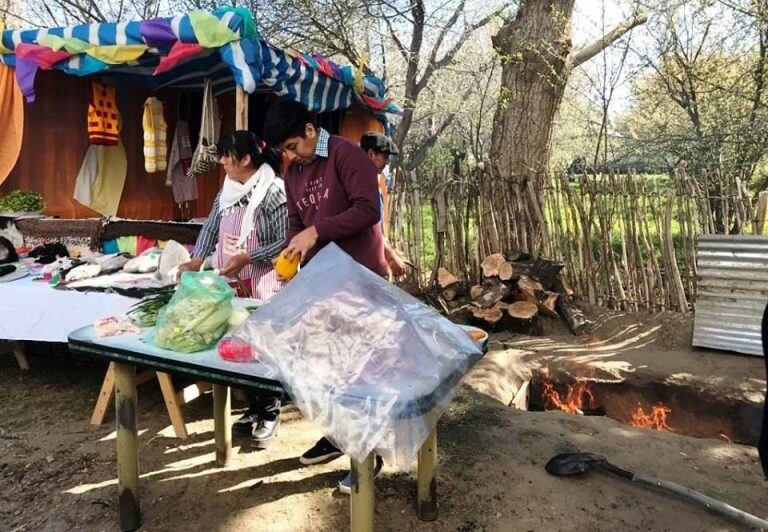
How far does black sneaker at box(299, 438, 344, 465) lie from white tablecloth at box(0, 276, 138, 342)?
1.44 m

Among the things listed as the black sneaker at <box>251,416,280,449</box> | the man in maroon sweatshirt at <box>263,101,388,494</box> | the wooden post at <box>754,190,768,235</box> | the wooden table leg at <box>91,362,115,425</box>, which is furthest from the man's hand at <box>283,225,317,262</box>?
the wooden post at <box>754,190,768,235</box>

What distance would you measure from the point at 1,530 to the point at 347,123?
5.47m

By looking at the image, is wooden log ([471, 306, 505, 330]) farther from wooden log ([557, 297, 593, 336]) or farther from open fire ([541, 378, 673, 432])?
open fire ([541, 378, 673, 432])

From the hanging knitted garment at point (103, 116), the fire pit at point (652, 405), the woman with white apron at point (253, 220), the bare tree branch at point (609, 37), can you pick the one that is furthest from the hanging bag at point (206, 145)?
the bare tree branch at point (609, 37)

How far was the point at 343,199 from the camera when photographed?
7.93ft

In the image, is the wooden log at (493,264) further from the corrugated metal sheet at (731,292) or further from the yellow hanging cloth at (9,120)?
the yellow hanging cloth at (9,120)

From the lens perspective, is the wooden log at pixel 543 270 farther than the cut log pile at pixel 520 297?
Yes

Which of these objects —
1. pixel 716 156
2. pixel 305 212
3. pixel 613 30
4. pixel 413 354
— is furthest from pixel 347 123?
pixel 413 354

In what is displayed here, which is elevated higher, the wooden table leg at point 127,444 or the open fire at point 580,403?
the wooden table leg at point 127,444

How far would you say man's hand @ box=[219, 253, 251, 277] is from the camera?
2.75 meters

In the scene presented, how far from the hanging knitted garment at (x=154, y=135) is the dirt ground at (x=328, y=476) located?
2563 mm

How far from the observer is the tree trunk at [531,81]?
6.47m

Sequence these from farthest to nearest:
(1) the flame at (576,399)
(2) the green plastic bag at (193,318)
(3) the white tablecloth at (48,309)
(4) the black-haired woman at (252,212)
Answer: (1) the flame at (576,399) < (3) the white tablecloth at (48,309) < (4) the black-haired woman at (252,212) < (2) the green plastic bag at (193,318)

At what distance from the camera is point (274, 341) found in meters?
1.74
